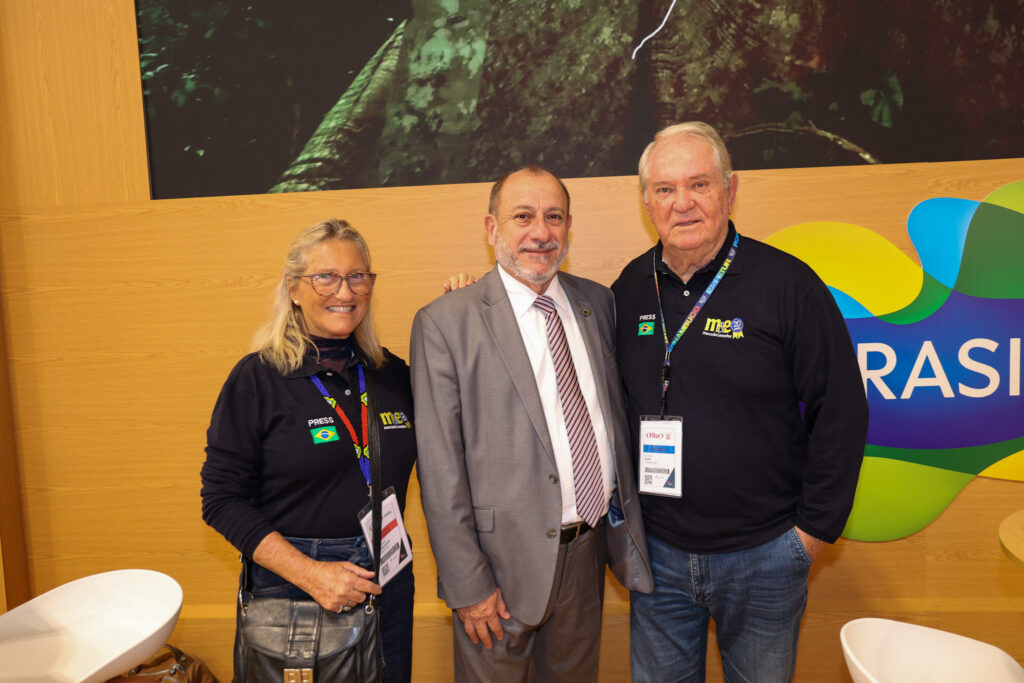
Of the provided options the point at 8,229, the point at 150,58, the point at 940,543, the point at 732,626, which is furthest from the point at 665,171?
the point at 8,229

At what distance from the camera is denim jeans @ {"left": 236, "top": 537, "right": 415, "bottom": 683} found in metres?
1.74

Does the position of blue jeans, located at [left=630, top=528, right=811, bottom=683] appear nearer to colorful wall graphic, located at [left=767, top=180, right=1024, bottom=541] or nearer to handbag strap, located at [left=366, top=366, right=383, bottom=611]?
handbag strap, located at [left=366, top=366, right=383, bottom=611]

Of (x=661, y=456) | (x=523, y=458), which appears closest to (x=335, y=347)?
(x=523, y=458)

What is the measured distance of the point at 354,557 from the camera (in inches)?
69.2

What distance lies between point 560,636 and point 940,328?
2.14 m

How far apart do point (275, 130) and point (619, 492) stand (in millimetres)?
2302

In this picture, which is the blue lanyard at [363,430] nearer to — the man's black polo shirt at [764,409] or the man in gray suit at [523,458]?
the man in gray suit at [523,458]

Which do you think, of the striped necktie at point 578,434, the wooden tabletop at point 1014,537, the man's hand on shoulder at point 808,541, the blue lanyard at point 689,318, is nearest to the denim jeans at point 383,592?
the striped necktie at point 578,434

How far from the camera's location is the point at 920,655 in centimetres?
146

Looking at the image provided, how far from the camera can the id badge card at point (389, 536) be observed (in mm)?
1761

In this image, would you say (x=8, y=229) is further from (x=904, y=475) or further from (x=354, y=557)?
(x=904, y=475)

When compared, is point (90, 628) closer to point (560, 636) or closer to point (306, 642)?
point (306, 642)

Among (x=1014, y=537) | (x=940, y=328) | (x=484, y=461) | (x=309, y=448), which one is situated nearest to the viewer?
(x=1014, y=537)

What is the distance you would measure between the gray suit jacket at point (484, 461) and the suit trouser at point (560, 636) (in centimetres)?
10
